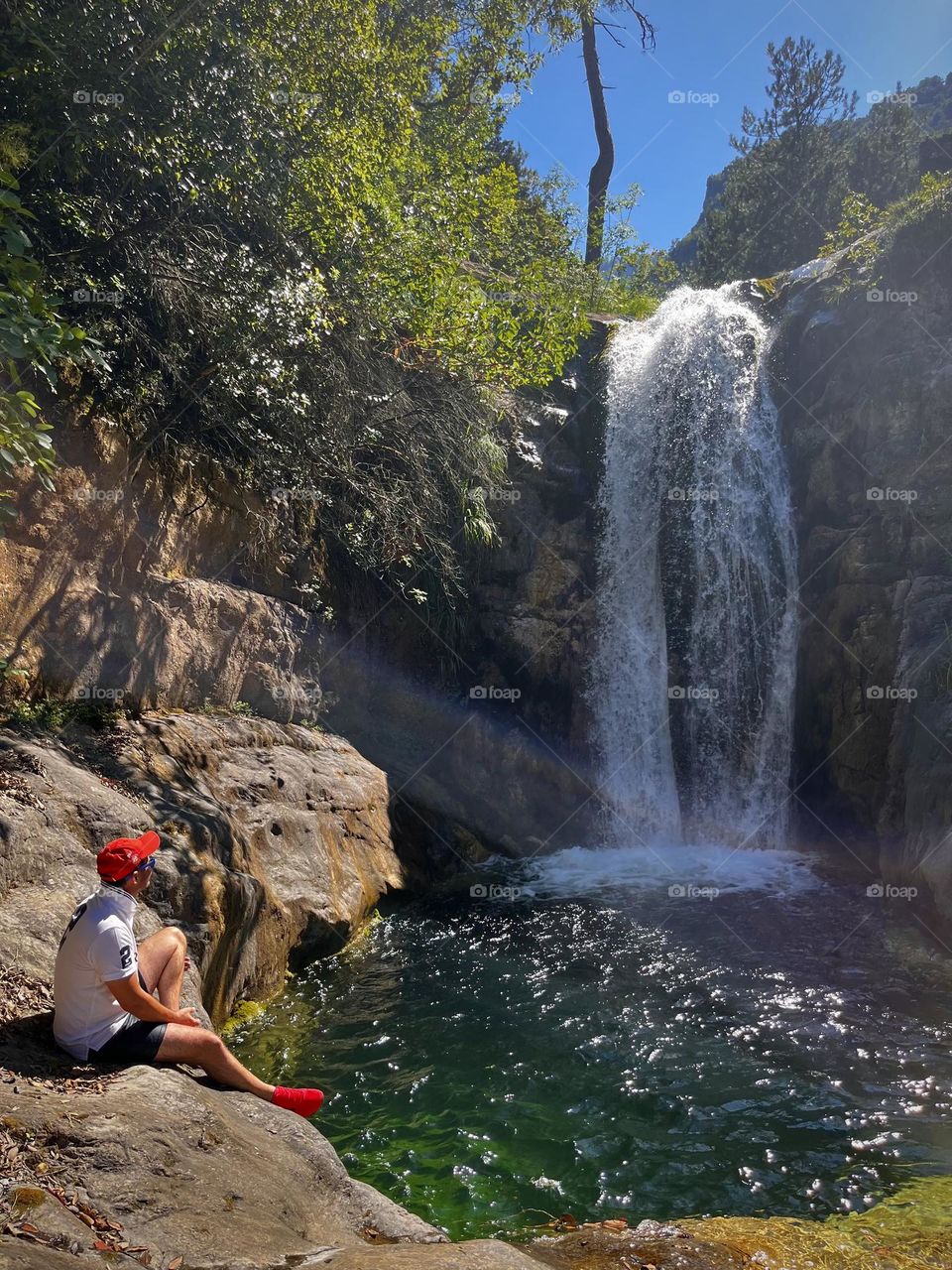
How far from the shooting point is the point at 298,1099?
5016 millimetres

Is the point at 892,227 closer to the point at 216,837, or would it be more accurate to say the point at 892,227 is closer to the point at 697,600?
the point at 697,600

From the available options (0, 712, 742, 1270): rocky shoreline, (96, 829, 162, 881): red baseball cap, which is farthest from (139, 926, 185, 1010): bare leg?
(96, 829, 162, 881): red baseball cap

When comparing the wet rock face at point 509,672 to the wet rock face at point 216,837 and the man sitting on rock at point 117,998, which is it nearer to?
the wet rock face at point 216,837

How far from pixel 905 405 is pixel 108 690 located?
12.9 meters

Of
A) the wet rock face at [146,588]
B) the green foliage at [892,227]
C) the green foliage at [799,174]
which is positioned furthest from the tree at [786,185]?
the wet rock face at [146,588]

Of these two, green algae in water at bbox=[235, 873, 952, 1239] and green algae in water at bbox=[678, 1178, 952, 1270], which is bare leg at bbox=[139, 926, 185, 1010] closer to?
green algae in water at bbox=[235, 873, 952, 1239]

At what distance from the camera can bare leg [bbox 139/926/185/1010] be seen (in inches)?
197

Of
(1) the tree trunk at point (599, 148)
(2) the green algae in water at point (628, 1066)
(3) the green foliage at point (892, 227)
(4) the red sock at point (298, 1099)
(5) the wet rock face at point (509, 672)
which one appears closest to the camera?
(4) the red sock at point (298, 1099)

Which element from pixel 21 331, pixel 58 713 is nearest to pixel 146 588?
pixel 58 713

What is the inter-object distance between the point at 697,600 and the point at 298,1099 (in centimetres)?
1223

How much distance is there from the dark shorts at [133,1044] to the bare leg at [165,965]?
1.44 feet

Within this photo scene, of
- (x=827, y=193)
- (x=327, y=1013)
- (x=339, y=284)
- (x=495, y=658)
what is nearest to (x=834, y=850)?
(x=495, y=658)

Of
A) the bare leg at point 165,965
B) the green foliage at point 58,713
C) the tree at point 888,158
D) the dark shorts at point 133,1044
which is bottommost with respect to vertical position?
the dark shorts at point 133,1044

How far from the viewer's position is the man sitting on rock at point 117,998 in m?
4.37
